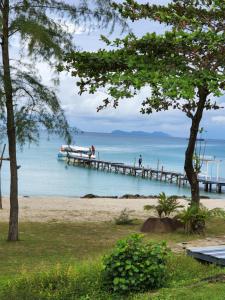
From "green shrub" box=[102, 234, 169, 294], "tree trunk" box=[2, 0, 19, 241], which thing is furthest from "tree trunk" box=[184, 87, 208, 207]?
"green shrub" box=[102, 234, 169, 294]

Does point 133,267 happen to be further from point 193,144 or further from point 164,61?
point 193,144

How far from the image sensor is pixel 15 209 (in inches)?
506

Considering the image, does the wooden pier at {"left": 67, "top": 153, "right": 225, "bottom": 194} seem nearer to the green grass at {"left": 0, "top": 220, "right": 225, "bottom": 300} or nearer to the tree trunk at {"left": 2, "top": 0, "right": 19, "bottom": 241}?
the green grass at {"left": 0, "top": 220, "right": 225, "bottom": 300}

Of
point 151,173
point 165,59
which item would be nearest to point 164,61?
point 165,59

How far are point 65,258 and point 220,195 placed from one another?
37483mm

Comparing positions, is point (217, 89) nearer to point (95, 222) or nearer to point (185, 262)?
point (185, 262)

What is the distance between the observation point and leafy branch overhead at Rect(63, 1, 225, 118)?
29.2ft

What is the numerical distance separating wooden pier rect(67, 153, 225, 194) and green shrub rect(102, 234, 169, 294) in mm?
41810

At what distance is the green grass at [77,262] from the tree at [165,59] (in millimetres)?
2855

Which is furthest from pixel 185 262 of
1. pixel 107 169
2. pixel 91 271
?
pixel 107 169

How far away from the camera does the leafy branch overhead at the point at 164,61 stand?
350 inches

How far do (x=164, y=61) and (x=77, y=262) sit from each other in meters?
3.94

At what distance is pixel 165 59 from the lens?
983 cm

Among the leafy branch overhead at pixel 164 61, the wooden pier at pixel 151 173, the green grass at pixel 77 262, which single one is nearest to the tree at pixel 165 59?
the leafy branch overhead at pixel 164 61
